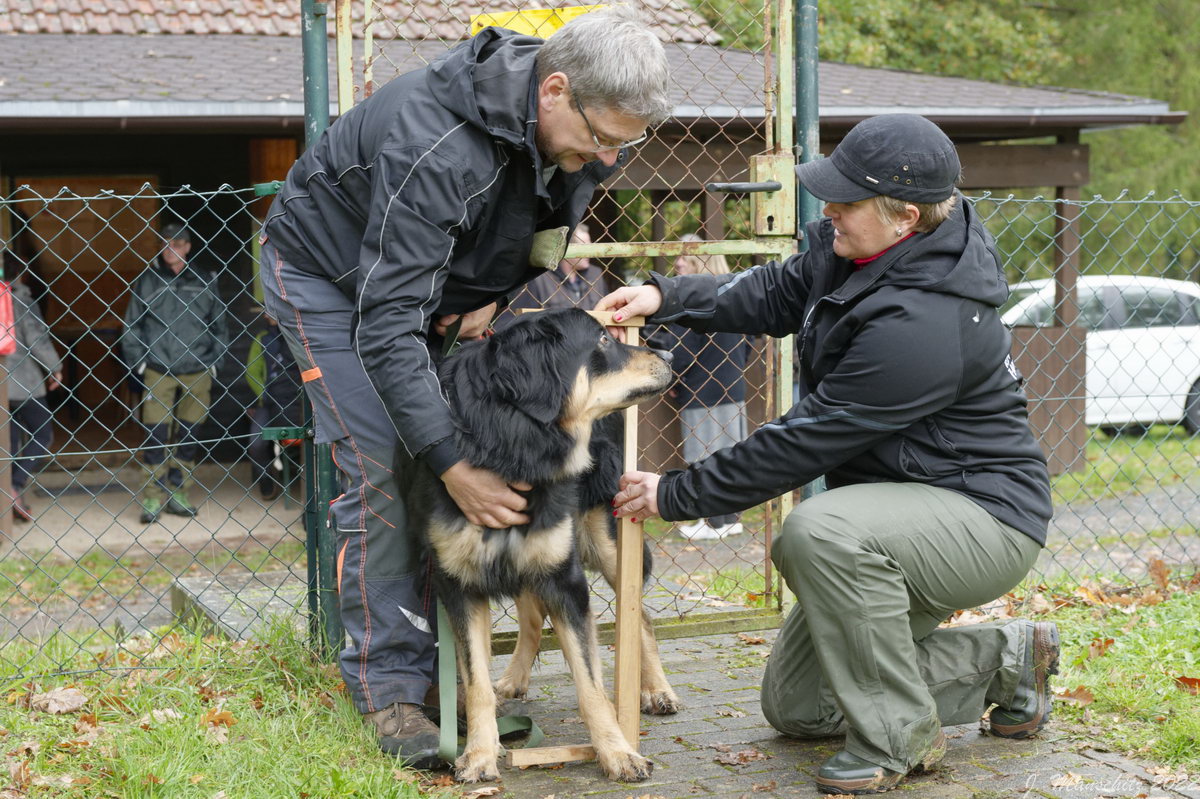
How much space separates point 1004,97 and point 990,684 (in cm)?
909

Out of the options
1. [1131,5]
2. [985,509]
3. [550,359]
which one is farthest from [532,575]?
[1131,5]

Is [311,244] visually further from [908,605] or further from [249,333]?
[249,333]

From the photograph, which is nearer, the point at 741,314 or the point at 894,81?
the point at 741,314

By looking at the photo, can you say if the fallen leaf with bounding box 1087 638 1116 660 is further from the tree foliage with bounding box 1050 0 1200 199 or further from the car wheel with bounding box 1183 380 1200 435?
the tree foliage with bounding box 1050 0 1200 199

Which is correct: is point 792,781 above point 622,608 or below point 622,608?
below

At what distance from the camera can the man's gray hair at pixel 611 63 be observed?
2922mm

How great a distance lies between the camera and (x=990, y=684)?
3.48 m

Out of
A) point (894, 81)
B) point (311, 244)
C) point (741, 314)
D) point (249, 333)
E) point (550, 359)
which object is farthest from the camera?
point (894, 81)

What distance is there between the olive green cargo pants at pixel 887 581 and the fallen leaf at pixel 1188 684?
3.60 ft

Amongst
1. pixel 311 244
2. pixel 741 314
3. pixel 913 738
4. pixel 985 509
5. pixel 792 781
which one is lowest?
pixel 792 781

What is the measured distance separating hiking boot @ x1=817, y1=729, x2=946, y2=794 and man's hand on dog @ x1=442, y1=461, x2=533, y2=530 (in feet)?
3.51

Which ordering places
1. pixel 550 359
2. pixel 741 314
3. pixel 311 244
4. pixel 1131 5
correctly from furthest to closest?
1. pixel 1131 5
2. pixel 741 314
3. pixel 311 244
4. pixel 550 359

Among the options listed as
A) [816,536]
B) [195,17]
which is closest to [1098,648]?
[816,536]

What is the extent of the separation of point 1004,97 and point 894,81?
117 cm
